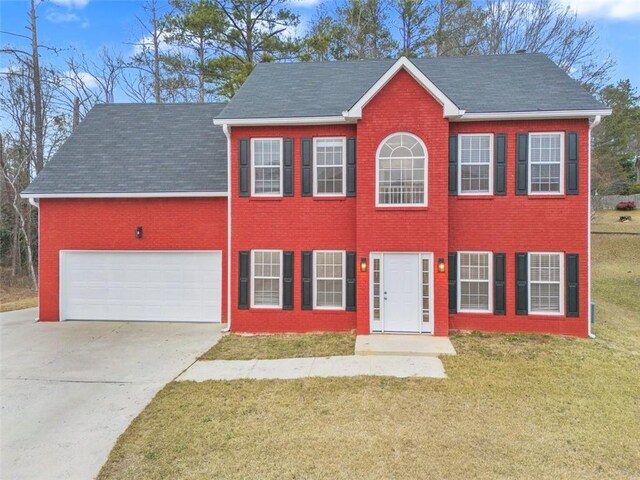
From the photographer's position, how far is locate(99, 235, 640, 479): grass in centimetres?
459

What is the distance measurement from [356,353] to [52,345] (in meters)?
7.42

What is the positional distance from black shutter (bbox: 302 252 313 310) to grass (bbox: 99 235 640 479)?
3.55 meters

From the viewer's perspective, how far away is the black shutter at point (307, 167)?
10562 millimetres

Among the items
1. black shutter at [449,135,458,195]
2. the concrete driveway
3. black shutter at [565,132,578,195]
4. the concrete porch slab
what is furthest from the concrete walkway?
black shutter at [565,132,578,195]

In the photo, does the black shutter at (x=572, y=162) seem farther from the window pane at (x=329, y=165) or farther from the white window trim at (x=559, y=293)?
the window pane at (x=329, y=165)

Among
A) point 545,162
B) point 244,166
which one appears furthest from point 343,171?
point 545,162

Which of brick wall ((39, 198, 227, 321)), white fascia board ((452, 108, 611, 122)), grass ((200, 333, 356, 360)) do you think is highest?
white fascia board ((452, 108, 611, 122))

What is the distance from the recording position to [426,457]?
4.76m

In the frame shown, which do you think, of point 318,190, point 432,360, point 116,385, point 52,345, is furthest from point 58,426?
point 318,190

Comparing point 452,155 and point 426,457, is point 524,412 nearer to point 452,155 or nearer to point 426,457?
point 426,457

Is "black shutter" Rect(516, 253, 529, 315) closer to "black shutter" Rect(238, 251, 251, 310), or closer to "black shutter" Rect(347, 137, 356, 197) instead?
"black shutter" Rect(347, 137, 356, 197)

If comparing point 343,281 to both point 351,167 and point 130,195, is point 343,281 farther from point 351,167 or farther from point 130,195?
point 130,195

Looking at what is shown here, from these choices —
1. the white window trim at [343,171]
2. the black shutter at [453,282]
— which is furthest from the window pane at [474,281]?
the white window trim at [343,171]

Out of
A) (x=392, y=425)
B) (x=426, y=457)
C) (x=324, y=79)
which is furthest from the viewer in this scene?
(x=324, y=79)
